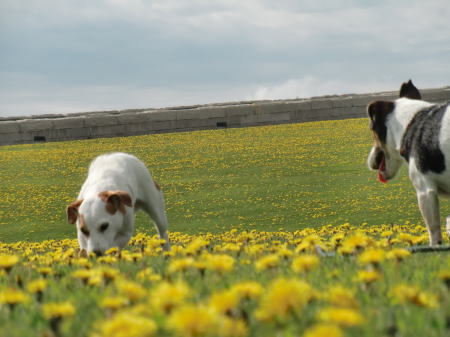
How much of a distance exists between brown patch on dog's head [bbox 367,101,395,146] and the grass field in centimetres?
125

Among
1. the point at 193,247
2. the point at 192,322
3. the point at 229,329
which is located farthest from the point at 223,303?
the point at 193,247

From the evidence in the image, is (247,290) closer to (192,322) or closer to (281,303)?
(281,303)

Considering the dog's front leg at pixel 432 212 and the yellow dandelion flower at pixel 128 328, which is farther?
the dog's front leg at pixel 432 212

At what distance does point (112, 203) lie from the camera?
689 centimetres

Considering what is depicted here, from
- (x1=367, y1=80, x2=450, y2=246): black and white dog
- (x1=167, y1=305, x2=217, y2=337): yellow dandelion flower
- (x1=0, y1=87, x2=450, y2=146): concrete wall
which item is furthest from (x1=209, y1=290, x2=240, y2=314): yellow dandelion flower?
(x1=0, y1=87, x2=450, y2=146): concrete wall

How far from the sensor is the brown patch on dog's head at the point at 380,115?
6.73 meters

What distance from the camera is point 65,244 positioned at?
29.8 feet

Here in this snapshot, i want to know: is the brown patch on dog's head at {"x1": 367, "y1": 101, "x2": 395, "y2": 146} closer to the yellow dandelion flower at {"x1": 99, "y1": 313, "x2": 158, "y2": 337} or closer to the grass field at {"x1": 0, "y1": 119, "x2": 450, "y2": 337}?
the grass field at {"x1": 0, "y1": 119, "x2": 450, "y2": 337}

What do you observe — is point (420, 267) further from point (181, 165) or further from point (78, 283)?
point (181, 165)

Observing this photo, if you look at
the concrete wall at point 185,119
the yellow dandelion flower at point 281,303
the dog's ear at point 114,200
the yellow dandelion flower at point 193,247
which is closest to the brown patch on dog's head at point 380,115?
the dog's ear at point 114,200

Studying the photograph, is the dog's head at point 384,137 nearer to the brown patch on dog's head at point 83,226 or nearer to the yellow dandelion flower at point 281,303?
the brown patch on dog's head at point 83,226

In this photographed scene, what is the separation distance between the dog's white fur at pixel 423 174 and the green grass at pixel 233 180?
5358 millimetres

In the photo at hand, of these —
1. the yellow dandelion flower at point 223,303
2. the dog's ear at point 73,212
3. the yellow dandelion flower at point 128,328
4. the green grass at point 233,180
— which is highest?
the yellow dandelion flower at point 128,328

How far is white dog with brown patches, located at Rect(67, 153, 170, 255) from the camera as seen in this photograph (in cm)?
675
